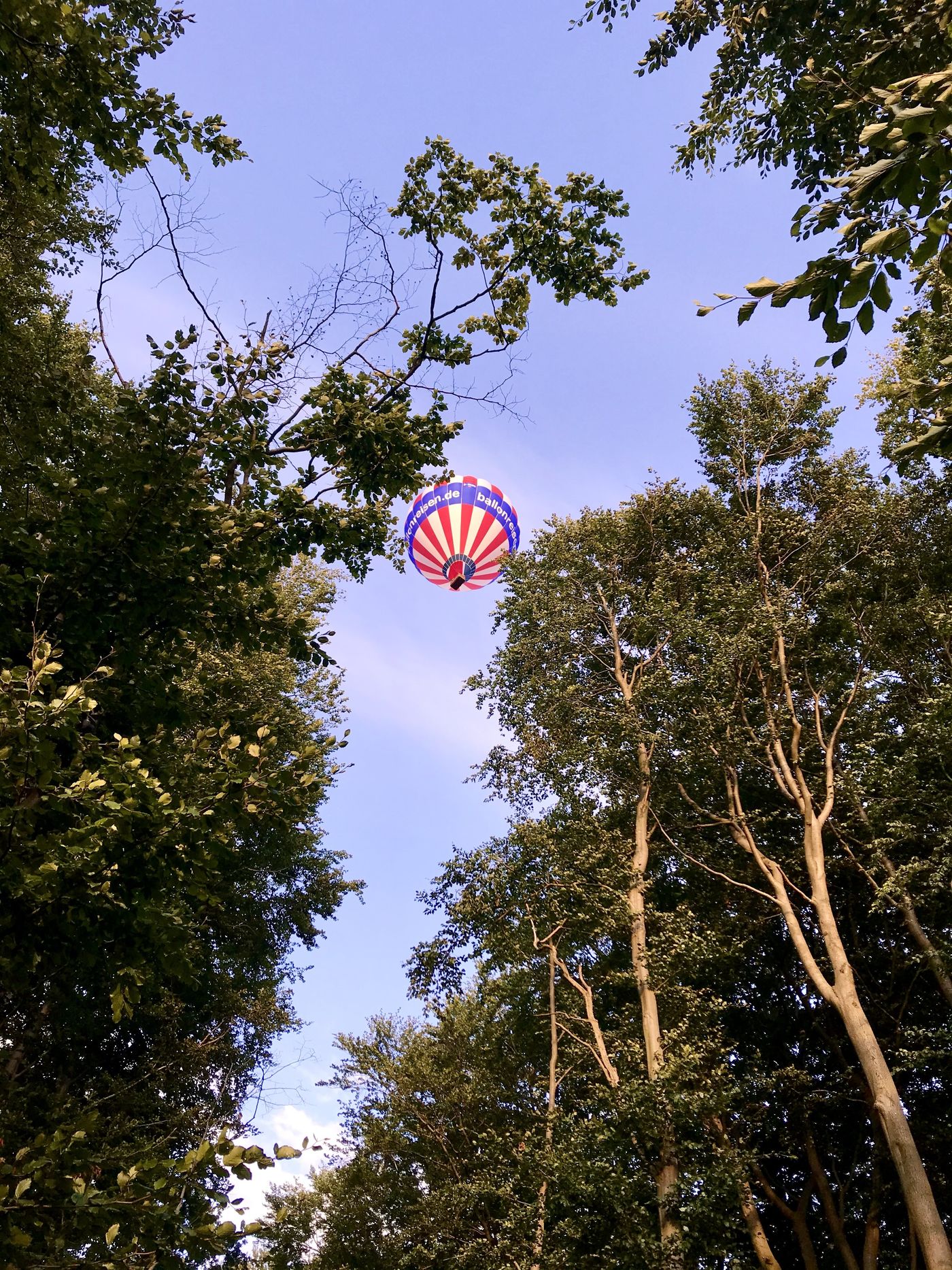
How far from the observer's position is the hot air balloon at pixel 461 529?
21.2 m

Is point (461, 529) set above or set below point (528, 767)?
above

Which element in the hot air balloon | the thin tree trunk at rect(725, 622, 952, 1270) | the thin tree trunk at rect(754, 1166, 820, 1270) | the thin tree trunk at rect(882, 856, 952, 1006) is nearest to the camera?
the thin tree trunk at rect(725, 622, 952, 1270)

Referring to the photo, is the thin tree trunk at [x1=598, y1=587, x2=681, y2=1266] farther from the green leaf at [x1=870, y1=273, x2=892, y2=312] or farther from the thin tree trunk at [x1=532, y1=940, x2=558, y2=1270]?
the green leaf at [x1=870, y1=273, x2=892, y2=312]

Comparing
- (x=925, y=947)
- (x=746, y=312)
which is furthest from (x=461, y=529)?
(x=746, y=312)

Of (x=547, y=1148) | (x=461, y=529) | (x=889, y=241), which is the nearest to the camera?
(x=889, y=241)

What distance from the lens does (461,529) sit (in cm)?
2123

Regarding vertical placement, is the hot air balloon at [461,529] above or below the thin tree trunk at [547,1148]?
above

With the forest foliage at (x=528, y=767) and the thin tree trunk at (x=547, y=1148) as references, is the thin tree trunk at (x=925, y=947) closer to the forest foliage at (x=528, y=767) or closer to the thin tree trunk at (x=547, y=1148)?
the forest foliage at (x=528, y=767)

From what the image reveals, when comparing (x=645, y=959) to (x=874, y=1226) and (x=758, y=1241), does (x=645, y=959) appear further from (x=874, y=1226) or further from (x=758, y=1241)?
(x=874, y=1226)

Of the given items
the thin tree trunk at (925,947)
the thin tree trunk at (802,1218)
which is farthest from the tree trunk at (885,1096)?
the thin tree trunk at (802,1218)

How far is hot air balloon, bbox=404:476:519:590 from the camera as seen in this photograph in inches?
834

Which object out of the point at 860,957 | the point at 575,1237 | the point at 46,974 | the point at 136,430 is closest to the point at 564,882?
the point at 575,1237

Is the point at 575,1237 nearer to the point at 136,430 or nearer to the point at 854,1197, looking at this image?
the point at 854,1197

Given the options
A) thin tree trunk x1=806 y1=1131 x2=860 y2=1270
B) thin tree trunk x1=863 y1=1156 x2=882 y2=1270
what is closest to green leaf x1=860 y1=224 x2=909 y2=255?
thin tree trunk x1=863 y1=1156 x2=882 y2=1270
